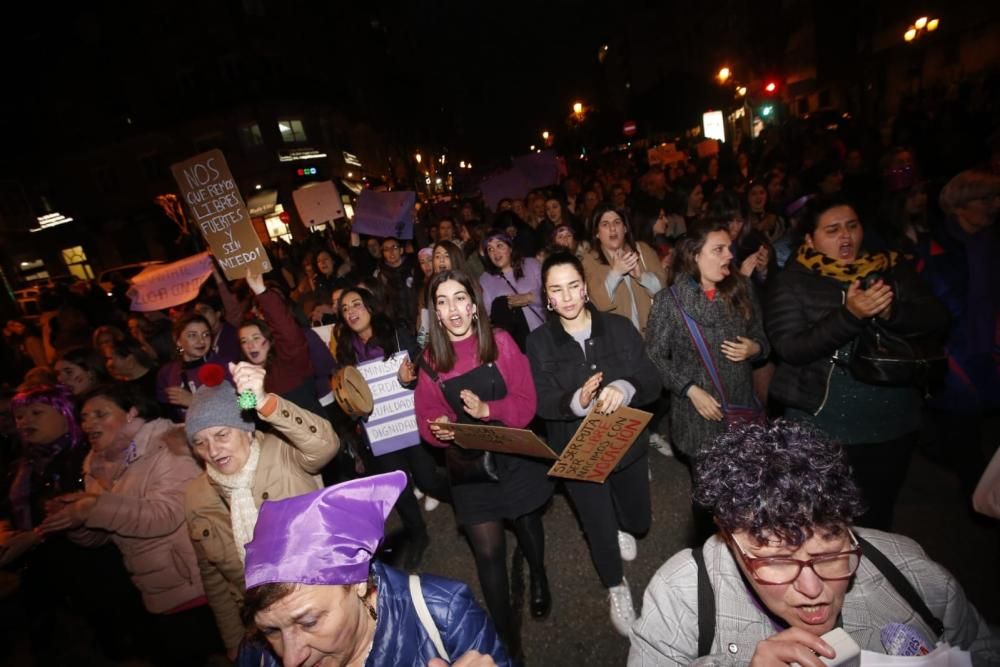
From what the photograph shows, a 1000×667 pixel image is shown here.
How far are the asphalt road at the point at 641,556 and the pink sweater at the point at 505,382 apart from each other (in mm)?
1462

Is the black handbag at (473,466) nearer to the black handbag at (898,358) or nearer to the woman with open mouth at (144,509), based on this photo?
the woman with open mouth at (144,509)

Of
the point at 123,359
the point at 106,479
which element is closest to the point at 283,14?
the point at 123,359

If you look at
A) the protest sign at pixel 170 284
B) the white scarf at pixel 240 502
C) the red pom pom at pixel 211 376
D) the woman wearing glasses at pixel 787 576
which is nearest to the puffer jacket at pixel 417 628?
the woman wearing glasses at pixel 787 576

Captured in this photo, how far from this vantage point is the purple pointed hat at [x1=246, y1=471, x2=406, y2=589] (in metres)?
1.48

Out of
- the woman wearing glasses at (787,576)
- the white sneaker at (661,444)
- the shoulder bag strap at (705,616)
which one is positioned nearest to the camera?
the woman wearing glasses at (787,576)

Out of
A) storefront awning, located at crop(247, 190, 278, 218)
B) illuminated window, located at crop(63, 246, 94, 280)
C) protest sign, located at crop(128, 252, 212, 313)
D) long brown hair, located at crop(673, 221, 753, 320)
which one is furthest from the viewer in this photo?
illuminated window, located at crop(63, 246, 94, 280)

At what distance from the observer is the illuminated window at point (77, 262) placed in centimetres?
3052

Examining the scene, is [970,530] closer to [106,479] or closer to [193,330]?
[106,479]

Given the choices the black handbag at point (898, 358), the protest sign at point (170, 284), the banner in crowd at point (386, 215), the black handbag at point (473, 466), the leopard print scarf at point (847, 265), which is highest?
the banner in crowd at point (386, 215)

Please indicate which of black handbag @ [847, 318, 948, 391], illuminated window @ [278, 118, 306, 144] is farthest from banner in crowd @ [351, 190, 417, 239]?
illuminated window @ [278, 118, 306, 144]

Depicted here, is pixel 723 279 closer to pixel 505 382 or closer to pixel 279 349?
pixel 505 382

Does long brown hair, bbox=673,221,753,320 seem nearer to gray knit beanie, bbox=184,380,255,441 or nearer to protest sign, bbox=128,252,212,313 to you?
gray knit beanie, bbox=184,380,255,441

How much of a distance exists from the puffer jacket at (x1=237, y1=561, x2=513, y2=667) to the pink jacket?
1.37 metres

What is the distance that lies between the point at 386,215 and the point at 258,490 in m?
6.69
